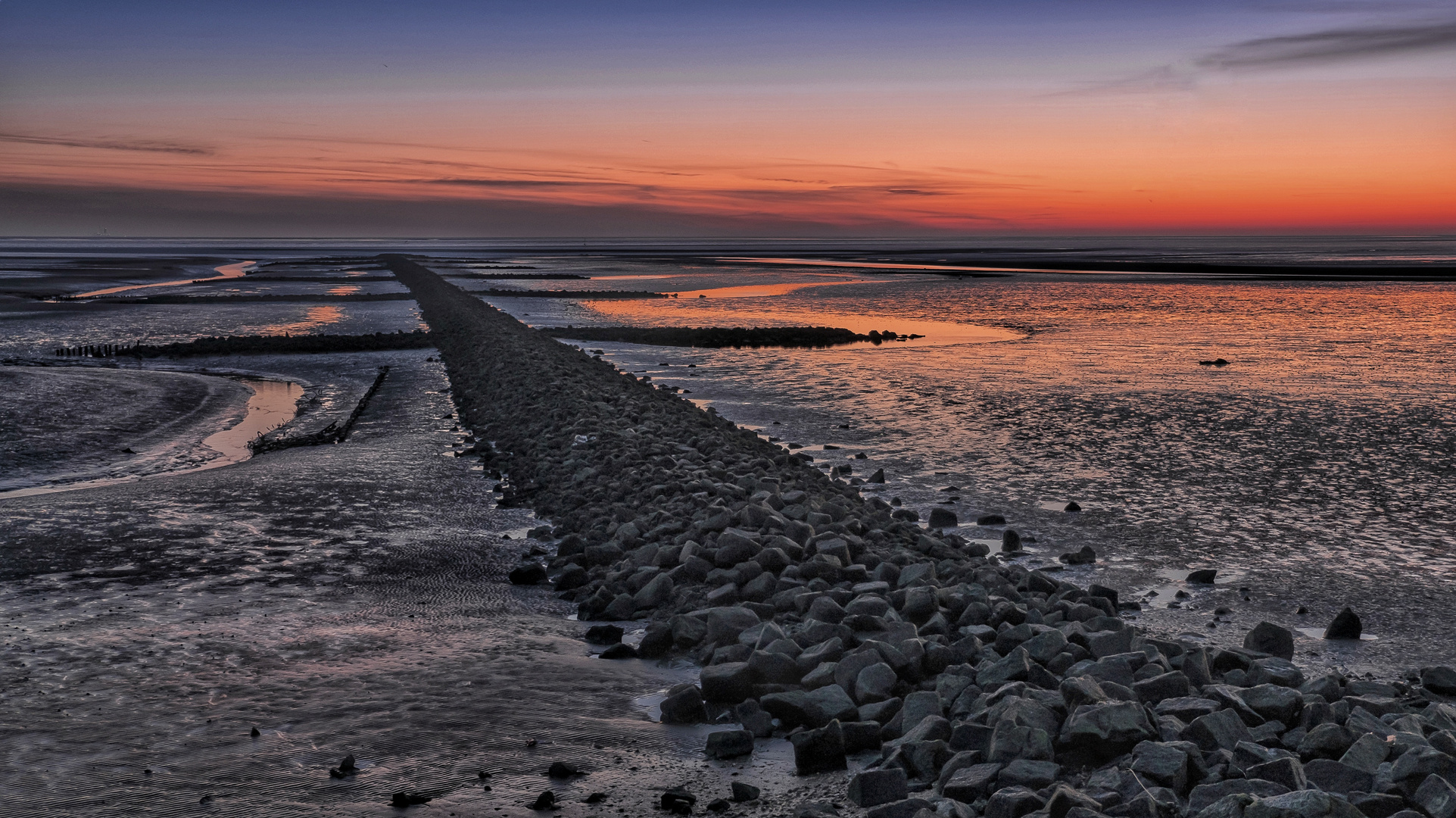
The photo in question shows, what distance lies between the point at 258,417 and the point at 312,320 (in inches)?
837

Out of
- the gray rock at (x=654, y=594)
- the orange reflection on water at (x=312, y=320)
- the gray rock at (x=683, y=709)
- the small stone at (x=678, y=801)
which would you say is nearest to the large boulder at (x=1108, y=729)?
the small stone at (x=678, y=801)

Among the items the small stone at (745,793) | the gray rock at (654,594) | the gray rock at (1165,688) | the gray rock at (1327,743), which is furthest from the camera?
the gray rock at (654,594)

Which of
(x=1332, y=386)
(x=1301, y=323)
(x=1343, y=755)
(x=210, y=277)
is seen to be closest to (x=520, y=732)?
(x=1343, y=755)

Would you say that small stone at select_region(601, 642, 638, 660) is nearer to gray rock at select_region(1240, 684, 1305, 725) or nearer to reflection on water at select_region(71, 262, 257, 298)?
gray rock at select_region(1240, 684, 1305, 725)

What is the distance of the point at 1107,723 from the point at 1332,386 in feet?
53.4

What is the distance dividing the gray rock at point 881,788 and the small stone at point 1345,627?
12.3 ft

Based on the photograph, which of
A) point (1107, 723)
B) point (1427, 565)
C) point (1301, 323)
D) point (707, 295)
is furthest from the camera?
point (707, 295)

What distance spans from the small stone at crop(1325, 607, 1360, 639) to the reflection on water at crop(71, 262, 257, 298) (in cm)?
5365

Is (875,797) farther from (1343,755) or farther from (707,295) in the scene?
(707,295)

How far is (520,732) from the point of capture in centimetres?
554

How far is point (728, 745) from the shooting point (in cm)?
534

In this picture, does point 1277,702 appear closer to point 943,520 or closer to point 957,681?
point 957,681

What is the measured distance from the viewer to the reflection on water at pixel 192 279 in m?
52.0

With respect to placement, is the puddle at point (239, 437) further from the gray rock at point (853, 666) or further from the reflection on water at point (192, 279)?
the reflection on water at point (192, 279)
